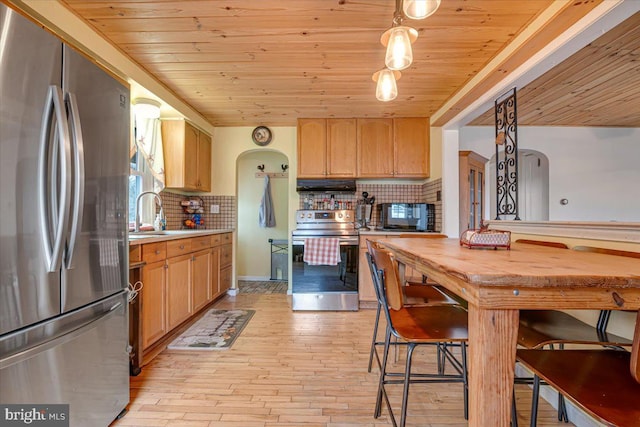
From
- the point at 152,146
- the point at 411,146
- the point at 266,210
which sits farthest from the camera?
the point at 266,210

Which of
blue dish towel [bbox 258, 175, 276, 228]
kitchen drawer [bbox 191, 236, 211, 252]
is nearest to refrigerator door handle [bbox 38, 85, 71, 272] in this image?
kitchen drawer [bbox 191, 236, 211, 252]

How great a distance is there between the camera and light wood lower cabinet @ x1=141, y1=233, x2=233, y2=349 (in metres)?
1.95

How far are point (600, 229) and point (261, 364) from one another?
2.21 meters

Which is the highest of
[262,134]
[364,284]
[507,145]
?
[262,134]

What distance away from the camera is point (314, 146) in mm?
3398

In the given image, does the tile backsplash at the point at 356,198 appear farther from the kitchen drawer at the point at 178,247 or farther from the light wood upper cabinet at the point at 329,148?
the kitchen drawer at the point at 178,247

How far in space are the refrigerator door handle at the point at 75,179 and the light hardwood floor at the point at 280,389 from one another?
1.00 meters

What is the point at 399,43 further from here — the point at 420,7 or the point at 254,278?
the point at 254,278

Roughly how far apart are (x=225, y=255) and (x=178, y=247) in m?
1.19

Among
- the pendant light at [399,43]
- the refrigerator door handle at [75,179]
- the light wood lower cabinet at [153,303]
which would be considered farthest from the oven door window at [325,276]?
the refrigerator door handle at [75,179]

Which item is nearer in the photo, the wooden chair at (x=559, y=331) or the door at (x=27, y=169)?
the door at (x=27, y=169)

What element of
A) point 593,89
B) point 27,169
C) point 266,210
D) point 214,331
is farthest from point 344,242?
point 593,89

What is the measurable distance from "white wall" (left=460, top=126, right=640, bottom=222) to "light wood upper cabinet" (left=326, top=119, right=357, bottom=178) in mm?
1743

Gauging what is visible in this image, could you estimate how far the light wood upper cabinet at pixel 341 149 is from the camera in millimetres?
3395
